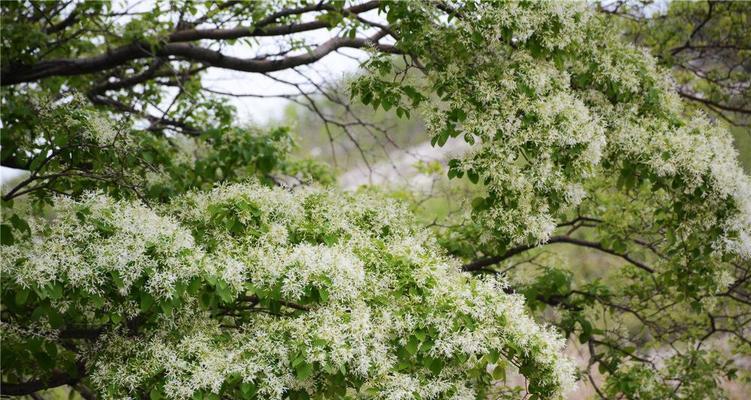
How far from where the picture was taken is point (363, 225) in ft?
18.1

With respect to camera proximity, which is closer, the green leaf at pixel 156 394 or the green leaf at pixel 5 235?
the green leaf at pixel 156 394

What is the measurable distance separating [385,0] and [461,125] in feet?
3.62

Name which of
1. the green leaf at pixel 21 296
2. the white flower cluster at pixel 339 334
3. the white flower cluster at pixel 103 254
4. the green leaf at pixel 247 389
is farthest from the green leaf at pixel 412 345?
the green leaf at pixel 21 296

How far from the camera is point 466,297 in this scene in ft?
14.6

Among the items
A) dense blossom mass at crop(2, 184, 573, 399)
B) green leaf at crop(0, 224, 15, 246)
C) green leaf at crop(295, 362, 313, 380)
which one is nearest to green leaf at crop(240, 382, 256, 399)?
dense blossom mass at crop(2, 184, 573, 399)

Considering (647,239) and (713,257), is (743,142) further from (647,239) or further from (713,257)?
(713,257)

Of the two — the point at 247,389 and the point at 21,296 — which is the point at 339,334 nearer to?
the point at 247,389

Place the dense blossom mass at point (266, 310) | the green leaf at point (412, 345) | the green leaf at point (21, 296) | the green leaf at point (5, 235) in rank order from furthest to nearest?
the green leaf at point (5, 235), the green leaf at point (412, 345), the dense blossom mass at point (266, 310), the green leaf at point (21, 296)

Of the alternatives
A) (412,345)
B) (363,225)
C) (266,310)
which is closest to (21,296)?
(266,310)

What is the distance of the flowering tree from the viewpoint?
4.19 metres

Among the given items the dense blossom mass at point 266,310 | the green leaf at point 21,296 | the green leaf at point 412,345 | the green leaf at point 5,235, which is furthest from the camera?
the green leaf at point 5,235

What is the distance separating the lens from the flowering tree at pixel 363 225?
419 centimetres

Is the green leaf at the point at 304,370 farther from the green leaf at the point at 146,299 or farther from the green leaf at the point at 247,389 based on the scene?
the green leaf at the point at 146,299

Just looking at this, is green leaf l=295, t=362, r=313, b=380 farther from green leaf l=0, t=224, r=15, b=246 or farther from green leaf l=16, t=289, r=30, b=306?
green leaf l=0, t=224, r=15, b=246
